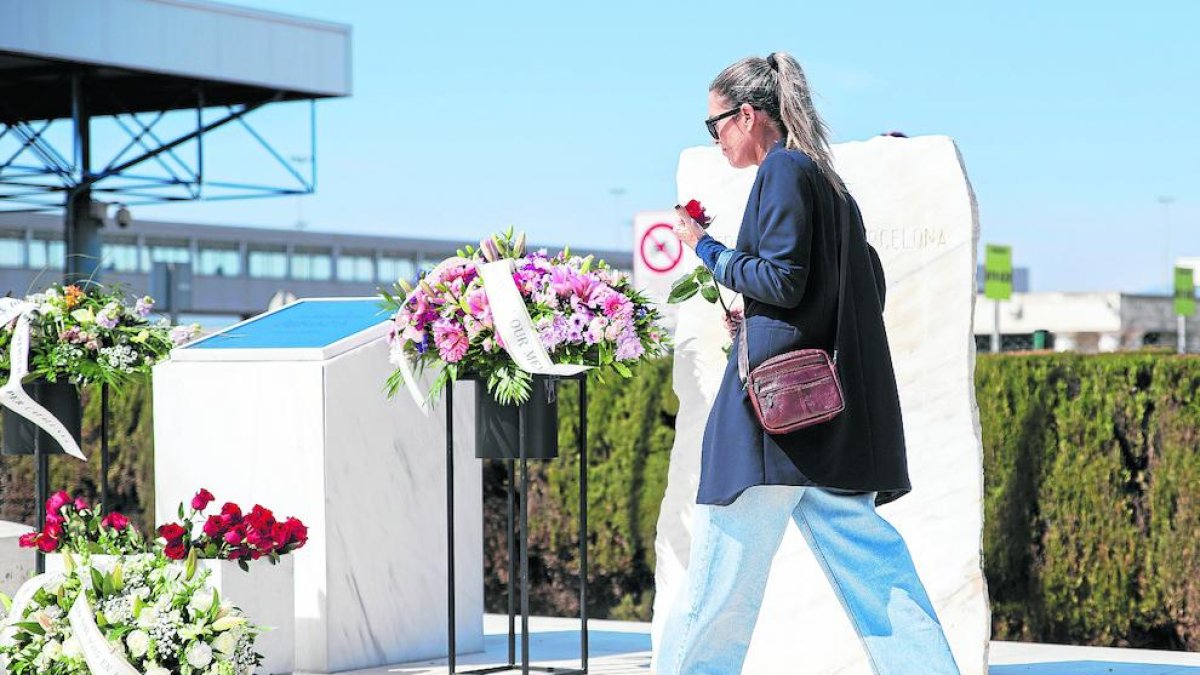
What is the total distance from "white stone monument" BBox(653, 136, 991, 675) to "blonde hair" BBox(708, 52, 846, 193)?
1802 millimetres

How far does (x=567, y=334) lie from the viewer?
19.1 feet

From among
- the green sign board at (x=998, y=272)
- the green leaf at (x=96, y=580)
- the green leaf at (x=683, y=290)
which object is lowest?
the green leaf at (x=96, y=580)

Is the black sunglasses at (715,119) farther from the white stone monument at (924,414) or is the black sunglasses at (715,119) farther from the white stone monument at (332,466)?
the white stone monument at (332,466)

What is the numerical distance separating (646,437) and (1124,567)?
2897mm

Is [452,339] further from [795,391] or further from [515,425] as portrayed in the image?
[795,391]

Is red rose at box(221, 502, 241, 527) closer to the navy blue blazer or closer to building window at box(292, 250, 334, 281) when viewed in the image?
the navy blue blazer

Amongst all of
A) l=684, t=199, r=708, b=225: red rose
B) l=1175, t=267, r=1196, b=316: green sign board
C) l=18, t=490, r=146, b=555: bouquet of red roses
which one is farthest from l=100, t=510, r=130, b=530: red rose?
l=1175, t=267, r=1196, b=316: green sign board

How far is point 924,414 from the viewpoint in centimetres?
611

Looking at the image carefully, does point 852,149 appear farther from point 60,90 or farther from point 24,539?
point 60,90

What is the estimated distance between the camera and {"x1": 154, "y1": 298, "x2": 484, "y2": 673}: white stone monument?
6.86 meters

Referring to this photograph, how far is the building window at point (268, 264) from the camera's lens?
5569 centimetres

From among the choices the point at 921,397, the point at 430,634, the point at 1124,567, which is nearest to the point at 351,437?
the point at 430,634

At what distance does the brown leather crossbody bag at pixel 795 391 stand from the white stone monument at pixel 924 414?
1.96 metres

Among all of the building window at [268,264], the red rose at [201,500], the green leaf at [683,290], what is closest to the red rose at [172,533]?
the red rose at [201,500]
